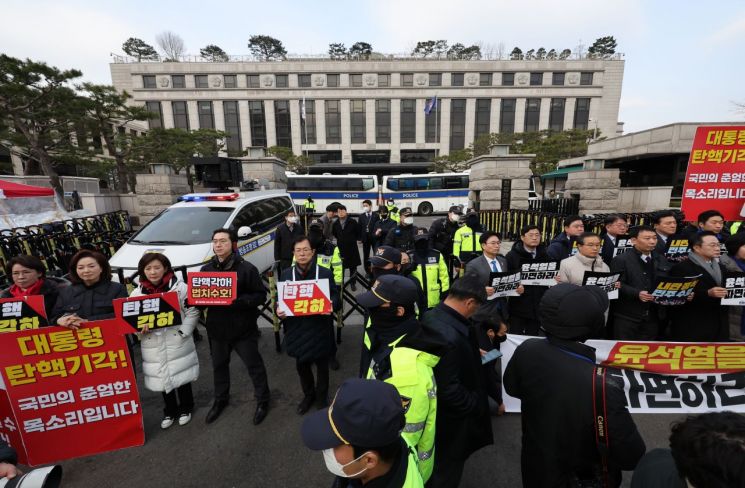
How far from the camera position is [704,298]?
148 inches

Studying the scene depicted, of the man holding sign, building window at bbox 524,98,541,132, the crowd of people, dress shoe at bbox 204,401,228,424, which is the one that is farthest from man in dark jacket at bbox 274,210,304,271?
building window at bbox 524,98,541,132

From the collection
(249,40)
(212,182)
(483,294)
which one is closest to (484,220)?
(212,182)

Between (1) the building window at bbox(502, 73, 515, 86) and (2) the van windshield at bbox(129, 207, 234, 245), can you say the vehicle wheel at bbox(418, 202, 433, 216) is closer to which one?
(2) the van windshield at bbox(129, 207, 234, 245)

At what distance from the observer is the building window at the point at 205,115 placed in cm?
4588

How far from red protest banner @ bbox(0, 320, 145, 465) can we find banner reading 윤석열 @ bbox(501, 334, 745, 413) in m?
4.29

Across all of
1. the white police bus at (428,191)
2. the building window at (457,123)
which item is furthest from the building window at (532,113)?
the white police bus at (428,191)

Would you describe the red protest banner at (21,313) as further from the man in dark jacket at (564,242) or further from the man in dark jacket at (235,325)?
the man in dark jacket at (564,242)

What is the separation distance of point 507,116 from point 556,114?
261 inches

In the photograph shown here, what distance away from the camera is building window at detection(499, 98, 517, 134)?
151ft

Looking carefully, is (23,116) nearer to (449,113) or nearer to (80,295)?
(80,295)

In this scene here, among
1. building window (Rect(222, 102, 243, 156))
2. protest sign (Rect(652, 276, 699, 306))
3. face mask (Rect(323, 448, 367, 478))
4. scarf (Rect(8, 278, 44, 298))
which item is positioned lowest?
protest sign (Rect(652, 276, 699, 306))

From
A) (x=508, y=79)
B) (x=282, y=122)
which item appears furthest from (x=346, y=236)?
(x=508, y=79)

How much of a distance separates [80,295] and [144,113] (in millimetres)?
23625

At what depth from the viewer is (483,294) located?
81.8 inches
